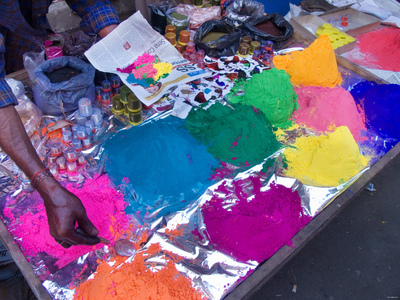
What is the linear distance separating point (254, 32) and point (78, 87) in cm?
159

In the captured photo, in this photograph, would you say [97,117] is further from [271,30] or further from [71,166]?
[271,30]

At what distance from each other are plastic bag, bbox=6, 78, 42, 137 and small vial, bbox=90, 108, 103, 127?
28cm

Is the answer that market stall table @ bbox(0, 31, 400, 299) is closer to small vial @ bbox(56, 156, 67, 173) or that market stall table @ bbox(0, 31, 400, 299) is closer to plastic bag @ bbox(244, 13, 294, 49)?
small vial @ bbox(56, 156, 67, 173)

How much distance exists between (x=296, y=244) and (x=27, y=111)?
1.50m

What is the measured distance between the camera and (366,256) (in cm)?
225

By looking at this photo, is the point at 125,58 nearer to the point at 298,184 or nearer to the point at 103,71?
the point at 103,71

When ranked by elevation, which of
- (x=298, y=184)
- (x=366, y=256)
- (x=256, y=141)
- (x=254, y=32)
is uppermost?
(x=254, y=32)

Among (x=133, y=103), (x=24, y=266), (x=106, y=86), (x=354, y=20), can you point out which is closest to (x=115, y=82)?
(x=106, y=86)

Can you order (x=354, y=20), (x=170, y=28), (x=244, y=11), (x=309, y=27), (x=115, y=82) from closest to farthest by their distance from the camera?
(x=115, y=82), (x=170, y=28), (x=244, y=11), (x=309, y=27), (x=354, y=20)

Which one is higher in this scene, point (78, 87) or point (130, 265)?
point (78, 87)

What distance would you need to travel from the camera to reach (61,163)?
146cm

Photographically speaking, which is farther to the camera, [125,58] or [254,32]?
[254,32]

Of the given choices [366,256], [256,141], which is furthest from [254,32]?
[366,256]

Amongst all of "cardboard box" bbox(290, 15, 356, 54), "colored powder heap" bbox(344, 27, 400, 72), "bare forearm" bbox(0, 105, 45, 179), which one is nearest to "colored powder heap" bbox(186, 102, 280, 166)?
"bare forearm" bbox(0, 105, 45, 179)
